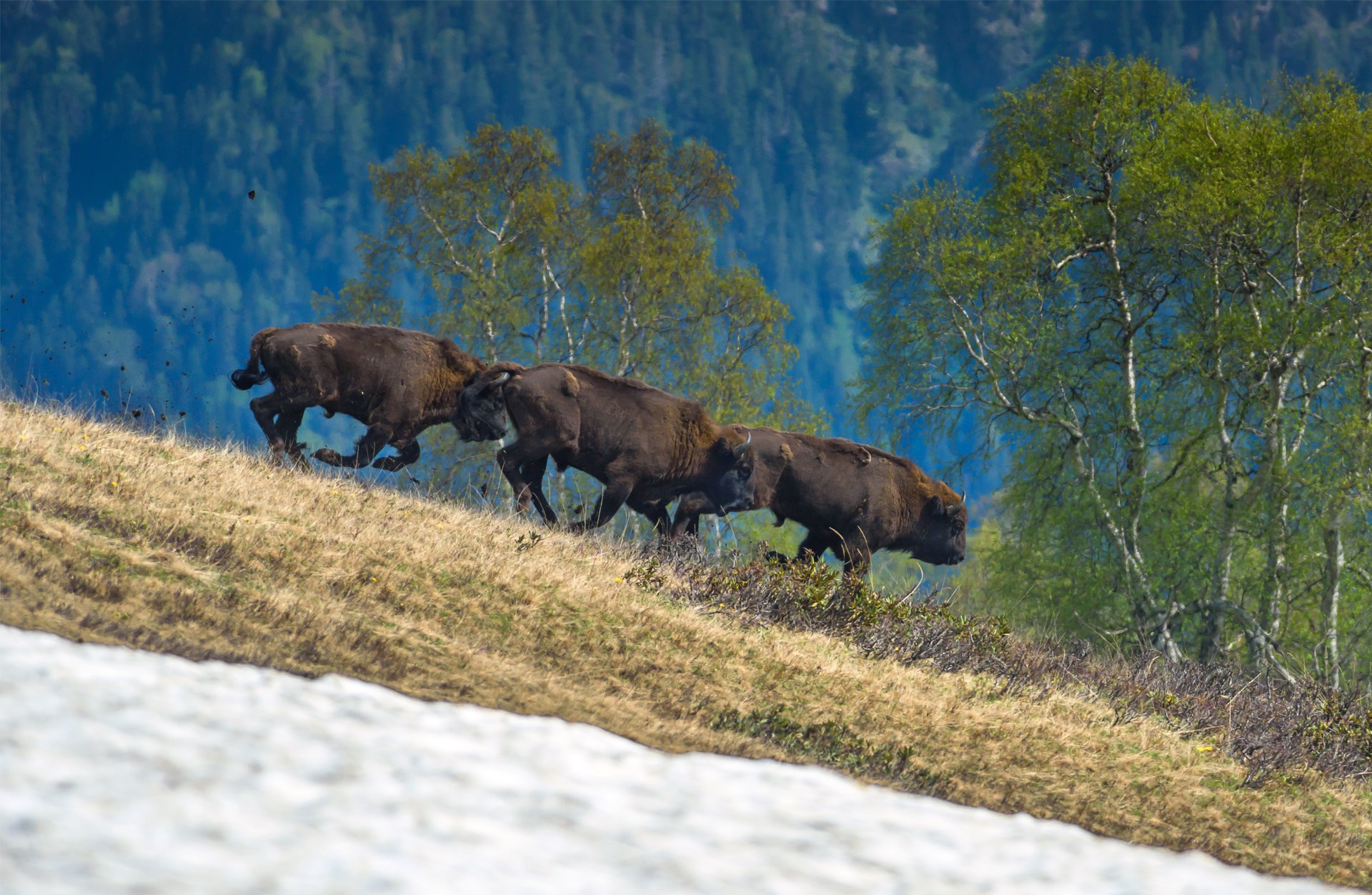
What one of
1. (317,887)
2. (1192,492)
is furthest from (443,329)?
(317,887)

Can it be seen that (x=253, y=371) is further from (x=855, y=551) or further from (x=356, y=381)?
(x=855, y=551)

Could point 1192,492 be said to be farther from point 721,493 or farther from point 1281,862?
point 1281,862

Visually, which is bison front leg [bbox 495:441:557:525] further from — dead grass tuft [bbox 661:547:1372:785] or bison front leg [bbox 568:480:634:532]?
dead grass tuft [bbox 661:547:1372:785]

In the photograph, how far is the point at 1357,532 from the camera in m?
17.2

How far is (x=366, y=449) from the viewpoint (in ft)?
42.9

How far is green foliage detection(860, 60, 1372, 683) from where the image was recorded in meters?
17.6

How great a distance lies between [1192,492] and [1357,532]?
2889 mm

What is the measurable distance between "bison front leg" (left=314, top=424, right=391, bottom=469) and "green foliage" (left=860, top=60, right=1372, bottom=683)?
38.1 feet

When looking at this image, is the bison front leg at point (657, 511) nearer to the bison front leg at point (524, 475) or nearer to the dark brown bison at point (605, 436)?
the dark brown bison at point (605, 436)

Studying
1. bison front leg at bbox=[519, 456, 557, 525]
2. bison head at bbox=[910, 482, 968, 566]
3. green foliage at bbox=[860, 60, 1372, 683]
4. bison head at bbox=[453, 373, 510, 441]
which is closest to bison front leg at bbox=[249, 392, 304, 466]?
bison head at bbox=[453, 373, 510, 441]

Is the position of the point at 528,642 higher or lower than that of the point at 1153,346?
lower

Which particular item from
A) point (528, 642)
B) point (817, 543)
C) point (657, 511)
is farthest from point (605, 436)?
point (528, 642)

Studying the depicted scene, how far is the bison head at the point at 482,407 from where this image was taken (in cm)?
1401

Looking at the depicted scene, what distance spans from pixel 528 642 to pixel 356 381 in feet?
22.0
